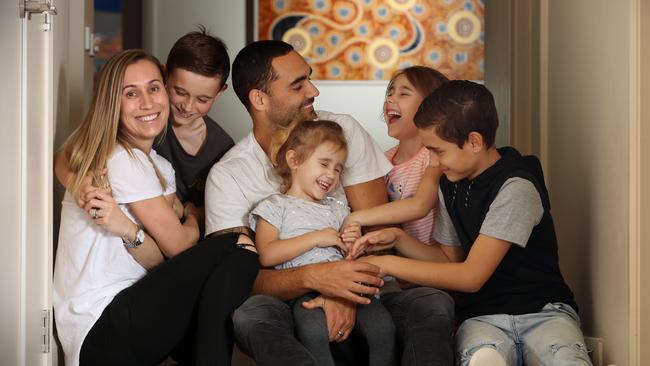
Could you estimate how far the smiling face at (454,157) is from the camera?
94.4 inches

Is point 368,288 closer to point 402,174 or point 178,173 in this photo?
point 402,174

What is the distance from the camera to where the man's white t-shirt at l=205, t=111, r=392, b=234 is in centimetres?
262

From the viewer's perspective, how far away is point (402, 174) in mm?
2820

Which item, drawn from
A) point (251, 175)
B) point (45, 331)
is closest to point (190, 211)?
point (251, 175)

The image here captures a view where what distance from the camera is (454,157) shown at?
240cm

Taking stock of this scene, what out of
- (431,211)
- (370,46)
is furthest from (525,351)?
(370,46)

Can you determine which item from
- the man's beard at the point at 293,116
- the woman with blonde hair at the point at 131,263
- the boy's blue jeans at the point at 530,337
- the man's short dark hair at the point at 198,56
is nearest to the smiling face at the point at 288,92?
the man's beard at the point at 293,116

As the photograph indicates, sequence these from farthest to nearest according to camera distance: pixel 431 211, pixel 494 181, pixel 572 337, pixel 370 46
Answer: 1. pixel 370 46
2. pixel 431 211
3. pixel 494 181
4. pixel 572 337

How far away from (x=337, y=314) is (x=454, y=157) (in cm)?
50

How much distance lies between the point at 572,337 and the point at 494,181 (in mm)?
436

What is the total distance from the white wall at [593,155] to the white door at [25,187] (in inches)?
54.4

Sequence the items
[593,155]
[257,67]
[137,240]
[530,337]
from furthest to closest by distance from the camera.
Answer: [257,67]
[593,155]
[137,240]
[530,337]

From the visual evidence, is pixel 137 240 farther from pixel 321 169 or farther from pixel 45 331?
pixel 321 169

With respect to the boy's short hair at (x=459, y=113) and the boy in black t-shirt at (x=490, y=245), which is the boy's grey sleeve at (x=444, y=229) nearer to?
the boy in black t-shirt at (x=490, y=245)
